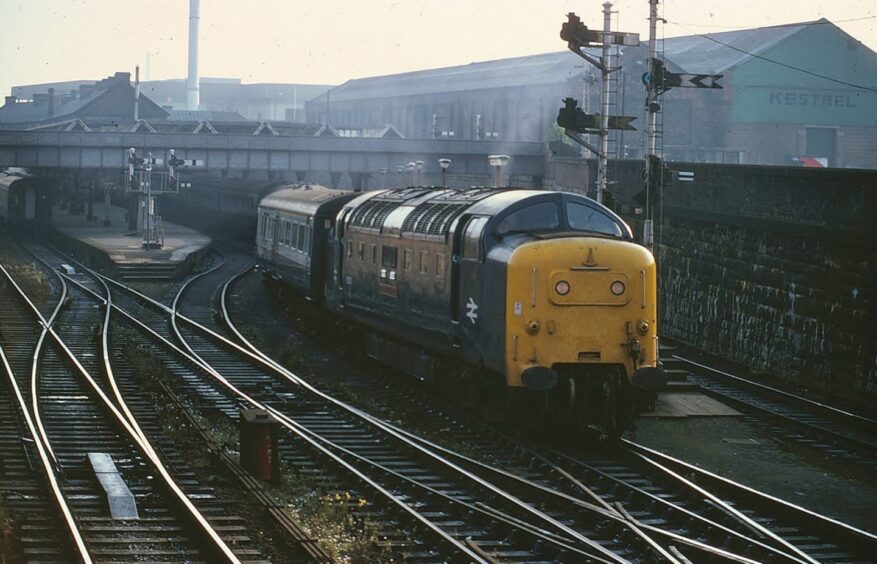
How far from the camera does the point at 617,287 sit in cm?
1703

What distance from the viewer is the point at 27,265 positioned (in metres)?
51.8

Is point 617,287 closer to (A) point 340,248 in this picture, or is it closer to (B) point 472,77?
(A) point 340,248

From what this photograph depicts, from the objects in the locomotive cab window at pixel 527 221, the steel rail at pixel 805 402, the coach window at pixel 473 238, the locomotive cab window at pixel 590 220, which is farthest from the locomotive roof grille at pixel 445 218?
the steel rail at pixel 805 402

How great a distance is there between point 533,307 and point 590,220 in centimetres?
178

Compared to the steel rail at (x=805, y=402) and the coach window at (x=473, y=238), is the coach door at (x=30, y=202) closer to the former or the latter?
the steel rail at (x=805, y=402)

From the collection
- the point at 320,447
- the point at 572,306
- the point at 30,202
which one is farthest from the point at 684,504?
the point at 30,202

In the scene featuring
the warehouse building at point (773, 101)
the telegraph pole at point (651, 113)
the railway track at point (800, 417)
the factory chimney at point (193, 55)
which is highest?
the factory chimney at point (193, 55)

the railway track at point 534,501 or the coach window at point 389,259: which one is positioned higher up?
the coach window at point 389,259

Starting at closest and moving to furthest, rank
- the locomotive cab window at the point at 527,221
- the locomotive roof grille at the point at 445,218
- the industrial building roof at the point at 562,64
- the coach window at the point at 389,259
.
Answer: the locomotive cab window at the point at 527,221, the locomotive roof grille at the point at 445,218, the coach window at the point at 389,259, the industrial building roof at the point at 562,64

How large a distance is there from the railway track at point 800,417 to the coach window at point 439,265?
5.33m

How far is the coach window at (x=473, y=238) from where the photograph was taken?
18094 millimetres

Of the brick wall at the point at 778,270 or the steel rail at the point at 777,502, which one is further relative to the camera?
the brick wall at the point at 778,270

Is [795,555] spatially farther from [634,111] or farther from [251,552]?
[634,111]

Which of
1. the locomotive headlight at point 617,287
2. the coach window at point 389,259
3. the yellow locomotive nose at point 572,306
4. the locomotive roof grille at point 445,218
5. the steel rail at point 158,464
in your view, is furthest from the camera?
the coach window at point 389,259
